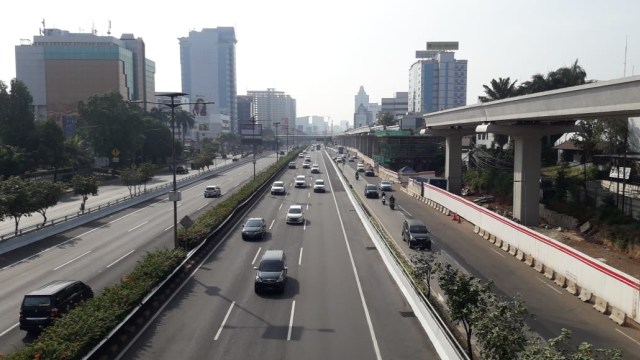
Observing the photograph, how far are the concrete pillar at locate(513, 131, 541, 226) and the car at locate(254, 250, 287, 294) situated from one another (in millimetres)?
24614

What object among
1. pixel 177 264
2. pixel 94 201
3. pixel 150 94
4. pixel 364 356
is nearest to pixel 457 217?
pixel 177 264

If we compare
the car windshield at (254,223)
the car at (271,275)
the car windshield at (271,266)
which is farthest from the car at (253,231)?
the car windshield at (271,266)

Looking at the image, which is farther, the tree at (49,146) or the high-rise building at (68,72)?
the high-rise building at (68,72)

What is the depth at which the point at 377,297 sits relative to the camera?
886 inches

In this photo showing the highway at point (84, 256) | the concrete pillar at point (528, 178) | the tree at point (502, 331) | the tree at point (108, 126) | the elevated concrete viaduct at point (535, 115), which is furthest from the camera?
the tree at point (108, 126)

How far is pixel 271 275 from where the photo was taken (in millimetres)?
22828

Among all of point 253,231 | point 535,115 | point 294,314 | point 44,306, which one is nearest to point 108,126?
point 253,231

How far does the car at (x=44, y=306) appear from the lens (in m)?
17.6

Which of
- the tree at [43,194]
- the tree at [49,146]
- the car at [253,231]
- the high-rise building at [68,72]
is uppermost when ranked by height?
the high-rise building at [68,72]

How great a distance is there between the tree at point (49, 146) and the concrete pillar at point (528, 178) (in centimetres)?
6367

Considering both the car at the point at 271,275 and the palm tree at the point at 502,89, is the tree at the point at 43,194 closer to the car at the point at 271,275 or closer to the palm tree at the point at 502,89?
the car at the point at 271,275

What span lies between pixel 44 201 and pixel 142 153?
227 ft

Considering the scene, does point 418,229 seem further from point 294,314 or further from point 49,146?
point 49,146

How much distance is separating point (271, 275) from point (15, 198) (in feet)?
75.0
